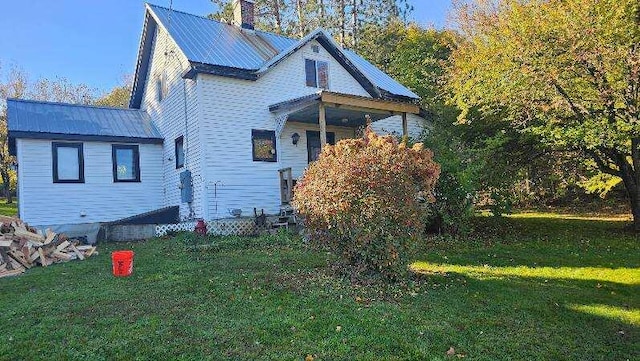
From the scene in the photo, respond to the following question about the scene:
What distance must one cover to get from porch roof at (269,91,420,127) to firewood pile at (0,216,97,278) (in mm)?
6549

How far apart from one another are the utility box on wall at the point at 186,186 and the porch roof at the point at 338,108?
10.7 ft

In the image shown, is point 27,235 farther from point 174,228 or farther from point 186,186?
point 186,186

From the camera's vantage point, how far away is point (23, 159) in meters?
12.4

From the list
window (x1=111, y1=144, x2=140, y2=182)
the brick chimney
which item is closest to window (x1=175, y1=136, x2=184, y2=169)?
window (x1=111, y1=144, x2=140, y2=182)

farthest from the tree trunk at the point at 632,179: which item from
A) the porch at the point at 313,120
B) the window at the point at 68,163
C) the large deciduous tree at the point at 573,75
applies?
the window at the point at 68,163

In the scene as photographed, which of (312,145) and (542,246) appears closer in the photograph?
(542,246)

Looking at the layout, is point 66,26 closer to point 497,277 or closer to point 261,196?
point 261,196

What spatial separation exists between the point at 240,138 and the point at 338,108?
3.03 metres

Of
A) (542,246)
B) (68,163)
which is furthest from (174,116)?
(542,246)

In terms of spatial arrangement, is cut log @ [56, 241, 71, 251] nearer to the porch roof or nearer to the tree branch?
the porch roof

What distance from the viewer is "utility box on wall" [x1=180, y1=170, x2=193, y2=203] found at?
42.8 feet

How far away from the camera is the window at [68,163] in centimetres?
1291

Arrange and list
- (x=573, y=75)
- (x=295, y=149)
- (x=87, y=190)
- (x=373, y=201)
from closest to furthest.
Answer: (x=373, y=201) < (x=573, y=75) < (x=87, y=190) < (x=295, y=149)

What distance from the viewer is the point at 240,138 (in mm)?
13164
